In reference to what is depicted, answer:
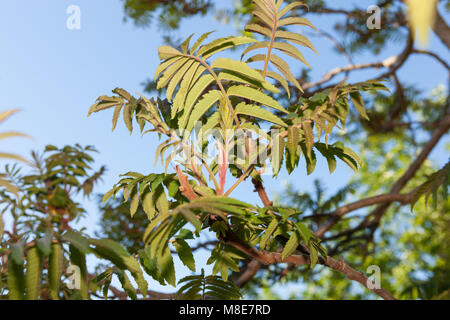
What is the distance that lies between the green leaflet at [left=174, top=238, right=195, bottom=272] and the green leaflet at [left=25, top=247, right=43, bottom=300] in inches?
9.7

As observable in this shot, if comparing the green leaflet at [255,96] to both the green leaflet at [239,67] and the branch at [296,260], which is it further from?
the branch at [296,260]

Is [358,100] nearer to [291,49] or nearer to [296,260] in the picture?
[291,49]

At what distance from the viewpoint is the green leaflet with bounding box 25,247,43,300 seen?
42cm

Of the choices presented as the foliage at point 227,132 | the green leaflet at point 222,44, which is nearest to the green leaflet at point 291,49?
the foliage at point 227,132

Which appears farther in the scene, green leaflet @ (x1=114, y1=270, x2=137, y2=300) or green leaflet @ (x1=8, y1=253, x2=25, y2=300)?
green leaflet @ (x1=114, y1=270, x2=137, y2=300)

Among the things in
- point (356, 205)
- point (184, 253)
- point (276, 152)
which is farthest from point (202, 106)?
point (356, 205)

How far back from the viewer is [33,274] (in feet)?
1.40

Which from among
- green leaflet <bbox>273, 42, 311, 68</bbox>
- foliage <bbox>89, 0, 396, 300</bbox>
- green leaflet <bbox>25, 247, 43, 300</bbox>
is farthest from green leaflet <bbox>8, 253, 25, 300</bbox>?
green leaflet <bbox>273, 42, 311, 68</bbox>

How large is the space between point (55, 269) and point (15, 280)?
43 mm

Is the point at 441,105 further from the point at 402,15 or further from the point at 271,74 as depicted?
the point at 271,74

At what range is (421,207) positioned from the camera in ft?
18.8

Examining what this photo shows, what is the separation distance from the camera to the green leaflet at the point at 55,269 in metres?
0.44

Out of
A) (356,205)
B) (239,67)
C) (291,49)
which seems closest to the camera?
(239,67)

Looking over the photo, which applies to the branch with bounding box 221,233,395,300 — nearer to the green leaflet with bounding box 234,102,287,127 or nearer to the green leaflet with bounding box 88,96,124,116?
Answer: the green leaflet with bounding box 234,102,287,127
